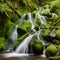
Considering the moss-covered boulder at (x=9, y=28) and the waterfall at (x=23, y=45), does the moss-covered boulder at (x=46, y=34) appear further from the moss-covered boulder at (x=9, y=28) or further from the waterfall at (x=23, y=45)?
the moss-covered boulder at (x=9, y=28)

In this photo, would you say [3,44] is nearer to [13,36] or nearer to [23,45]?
[13,36]

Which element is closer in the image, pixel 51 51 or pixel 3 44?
pixel 51 51

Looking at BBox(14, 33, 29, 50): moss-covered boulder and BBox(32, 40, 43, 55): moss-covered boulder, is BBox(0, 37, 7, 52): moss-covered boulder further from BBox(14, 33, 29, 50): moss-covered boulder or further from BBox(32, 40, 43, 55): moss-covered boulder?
BBox(32, 40, 43, 55): moss-covered boulder

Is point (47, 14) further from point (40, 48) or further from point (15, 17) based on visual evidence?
point (40, 48)

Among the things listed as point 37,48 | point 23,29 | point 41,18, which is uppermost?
point 41,18

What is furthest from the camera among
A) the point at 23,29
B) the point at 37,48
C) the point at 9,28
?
the point at 9,28

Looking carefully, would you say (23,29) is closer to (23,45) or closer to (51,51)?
(23,45)

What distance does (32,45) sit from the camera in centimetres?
1475

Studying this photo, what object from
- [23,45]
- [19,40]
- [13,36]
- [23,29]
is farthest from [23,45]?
[13,36]

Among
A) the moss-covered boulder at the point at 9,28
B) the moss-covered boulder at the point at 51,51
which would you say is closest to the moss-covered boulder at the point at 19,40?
the moss-covered boulder at the point at 9,28

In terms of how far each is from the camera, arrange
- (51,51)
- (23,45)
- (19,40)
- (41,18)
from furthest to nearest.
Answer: (41,18), (19,40), (23,45), (51,51)

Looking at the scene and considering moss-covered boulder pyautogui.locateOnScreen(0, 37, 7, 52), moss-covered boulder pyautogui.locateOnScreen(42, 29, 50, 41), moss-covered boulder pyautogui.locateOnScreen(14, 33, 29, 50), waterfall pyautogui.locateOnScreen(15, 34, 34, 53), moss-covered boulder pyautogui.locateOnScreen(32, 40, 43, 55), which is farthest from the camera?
moss-covered boulder pyautogui.locateOnScreen(0, 37, 7, 52)

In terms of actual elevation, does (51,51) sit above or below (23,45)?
below

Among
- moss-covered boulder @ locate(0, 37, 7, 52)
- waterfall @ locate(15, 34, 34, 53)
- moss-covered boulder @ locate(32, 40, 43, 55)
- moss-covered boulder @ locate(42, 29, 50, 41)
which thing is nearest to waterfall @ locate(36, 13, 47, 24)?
moss-covered boulder @ locate(42, 29, 50, 41)
